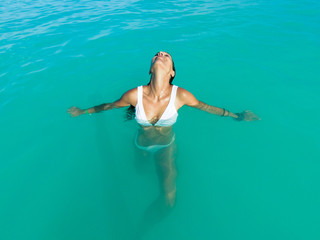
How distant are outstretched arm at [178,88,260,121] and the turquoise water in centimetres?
24

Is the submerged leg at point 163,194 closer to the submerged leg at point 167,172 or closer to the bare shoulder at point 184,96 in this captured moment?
the submerged leg at point 167,172

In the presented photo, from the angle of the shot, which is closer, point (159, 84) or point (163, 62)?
point (163, 62)

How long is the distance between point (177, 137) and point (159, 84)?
5.13 feet

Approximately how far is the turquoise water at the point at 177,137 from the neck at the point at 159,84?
1392 mm

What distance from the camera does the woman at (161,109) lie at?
287 centimetres

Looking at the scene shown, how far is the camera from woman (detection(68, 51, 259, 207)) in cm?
287

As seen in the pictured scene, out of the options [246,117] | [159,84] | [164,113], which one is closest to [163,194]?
[164,113]

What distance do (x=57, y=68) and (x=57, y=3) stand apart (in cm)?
953

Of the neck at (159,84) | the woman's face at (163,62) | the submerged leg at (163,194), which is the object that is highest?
the woman's face at (163,62)

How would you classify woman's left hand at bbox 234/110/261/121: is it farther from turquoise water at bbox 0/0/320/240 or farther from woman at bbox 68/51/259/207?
woman at bbox 68/51/259/207

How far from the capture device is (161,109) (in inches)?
123

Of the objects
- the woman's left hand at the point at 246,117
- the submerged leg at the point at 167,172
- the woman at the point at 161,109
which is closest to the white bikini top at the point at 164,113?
the woman at the point at 161,109

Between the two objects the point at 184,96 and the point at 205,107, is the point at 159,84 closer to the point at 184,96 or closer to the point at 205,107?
the point at 184,96

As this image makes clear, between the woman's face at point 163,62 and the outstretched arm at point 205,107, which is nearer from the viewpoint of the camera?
the woman's face at point 163,62
